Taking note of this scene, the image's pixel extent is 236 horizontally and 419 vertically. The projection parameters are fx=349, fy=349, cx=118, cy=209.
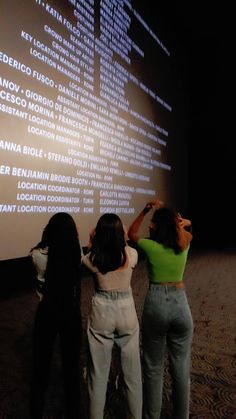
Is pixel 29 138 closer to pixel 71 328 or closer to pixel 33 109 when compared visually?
Answer: pixel 33 109

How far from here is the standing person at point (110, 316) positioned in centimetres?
171

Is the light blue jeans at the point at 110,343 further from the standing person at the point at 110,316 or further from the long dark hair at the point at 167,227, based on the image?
the long dark hair at the point at 167,227

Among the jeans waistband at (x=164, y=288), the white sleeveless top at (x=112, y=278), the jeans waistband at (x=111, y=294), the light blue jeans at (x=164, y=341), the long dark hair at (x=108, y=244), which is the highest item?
the long dark hair at (x=108, y=244)

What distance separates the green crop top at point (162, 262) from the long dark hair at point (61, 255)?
1.26 feet

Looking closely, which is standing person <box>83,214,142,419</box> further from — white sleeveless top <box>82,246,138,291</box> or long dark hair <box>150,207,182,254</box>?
long dark hair <box>150,207,182,254</box>

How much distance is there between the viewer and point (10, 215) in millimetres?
3756

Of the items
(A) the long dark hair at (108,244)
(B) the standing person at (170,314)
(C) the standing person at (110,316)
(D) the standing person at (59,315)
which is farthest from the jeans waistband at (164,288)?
(D) the standing person at (59,315)

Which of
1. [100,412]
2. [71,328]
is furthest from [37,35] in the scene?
[100,412]

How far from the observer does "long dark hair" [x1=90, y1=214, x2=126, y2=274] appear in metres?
1.69

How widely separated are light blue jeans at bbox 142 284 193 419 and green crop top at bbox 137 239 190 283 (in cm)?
5

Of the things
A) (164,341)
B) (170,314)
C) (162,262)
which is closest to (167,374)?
(164,341)

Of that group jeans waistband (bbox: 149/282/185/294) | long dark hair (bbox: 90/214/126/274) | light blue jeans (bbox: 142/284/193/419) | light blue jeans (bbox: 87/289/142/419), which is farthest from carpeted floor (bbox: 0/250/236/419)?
long dark hair (bbox: 90/214/126/274)

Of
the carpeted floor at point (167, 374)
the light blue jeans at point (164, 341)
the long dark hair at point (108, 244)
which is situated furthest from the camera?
the carpeted floor at point (167, 374)

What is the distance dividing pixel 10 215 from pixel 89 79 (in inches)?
91.3
